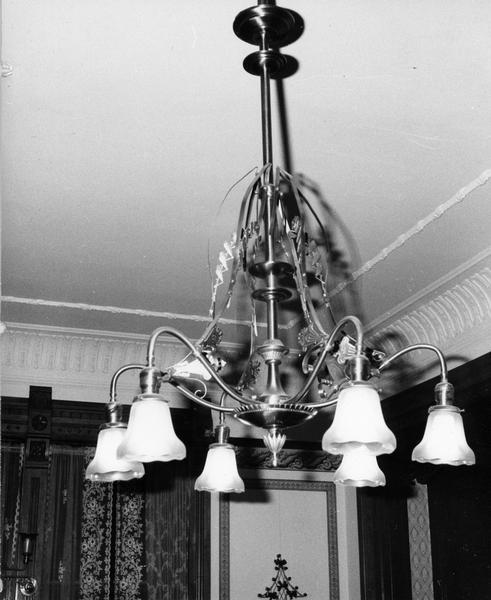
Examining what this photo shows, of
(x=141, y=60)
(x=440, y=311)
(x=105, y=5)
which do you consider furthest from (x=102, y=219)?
(x=440, y=311)

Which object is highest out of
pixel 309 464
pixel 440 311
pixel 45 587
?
pixel 440 311

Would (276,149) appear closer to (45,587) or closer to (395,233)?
(395,233)

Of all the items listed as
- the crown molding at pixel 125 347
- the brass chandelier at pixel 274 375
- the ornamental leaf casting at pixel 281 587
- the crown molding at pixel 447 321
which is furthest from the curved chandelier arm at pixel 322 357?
the ornamental leaf casting at pixel 281 587

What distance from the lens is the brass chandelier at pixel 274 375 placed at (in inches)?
81.8

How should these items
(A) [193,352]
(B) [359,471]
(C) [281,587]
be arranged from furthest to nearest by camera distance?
(C) [281,587] → (B) [359,471] → (A) [193,352]

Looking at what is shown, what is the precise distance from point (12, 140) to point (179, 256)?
118cm

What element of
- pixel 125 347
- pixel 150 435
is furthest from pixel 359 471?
pixel 125 347

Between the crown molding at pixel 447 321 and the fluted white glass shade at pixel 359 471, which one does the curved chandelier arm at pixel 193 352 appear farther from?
the crown molding at pixel 447 321

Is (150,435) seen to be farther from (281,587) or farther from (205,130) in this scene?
(281,587)

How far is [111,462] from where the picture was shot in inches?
96.8

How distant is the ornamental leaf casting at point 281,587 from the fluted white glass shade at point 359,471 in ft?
8.72

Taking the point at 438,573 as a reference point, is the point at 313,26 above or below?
above

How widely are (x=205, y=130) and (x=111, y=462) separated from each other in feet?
3.99

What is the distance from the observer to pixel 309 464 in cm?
552
